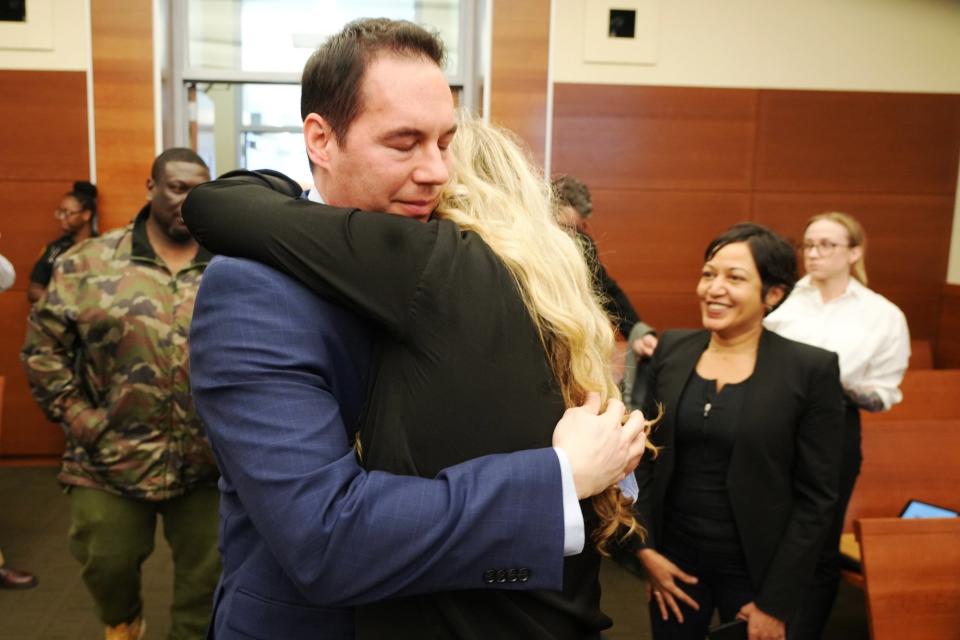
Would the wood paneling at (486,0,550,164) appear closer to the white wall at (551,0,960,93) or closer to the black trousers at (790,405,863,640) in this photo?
the white wall at (551,0,960,93)

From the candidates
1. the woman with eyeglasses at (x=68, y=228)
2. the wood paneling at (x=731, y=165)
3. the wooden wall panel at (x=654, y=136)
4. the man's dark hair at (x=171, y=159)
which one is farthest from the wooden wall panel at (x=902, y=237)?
the woman with eyeglasses at (x=68, y=228)

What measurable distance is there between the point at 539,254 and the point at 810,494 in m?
1.42

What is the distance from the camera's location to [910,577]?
189 centimetres

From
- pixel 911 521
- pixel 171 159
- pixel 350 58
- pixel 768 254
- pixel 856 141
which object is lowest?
pixel 911 521

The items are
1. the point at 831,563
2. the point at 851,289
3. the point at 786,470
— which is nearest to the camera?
the point at 786,470

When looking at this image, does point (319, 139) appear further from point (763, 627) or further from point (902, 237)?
point (902, 237)

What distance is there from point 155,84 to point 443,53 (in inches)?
174

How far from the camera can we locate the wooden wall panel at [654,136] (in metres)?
5.00

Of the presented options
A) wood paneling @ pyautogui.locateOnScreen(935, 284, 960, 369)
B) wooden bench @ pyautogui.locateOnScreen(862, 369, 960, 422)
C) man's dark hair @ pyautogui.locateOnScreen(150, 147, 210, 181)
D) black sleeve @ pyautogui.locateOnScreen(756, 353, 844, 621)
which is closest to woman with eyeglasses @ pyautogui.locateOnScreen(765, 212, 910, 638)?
wooden bench @ pyautogui.locateOnScreen(862, 369, 960, 422)

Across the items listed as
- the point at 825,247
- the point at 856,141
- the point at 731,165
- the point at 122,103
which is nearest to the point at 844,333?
the point at 825,247

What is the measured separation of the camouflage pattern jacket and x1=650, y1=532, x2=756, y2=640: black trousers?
1446 millimetres

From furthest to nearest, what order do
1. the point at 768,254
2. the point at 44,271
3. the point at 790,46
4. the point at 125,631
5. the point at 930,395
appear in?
1. the point at 790,46
2. the point at 44,271
3. the point at 930,395
4. the point at 125,631
5. the point at 768,254

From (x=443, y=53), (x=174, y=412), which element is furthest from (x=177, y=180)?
(x=443, y=53)

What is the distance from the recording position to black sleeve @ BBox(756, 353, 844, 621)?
6.35 feet
